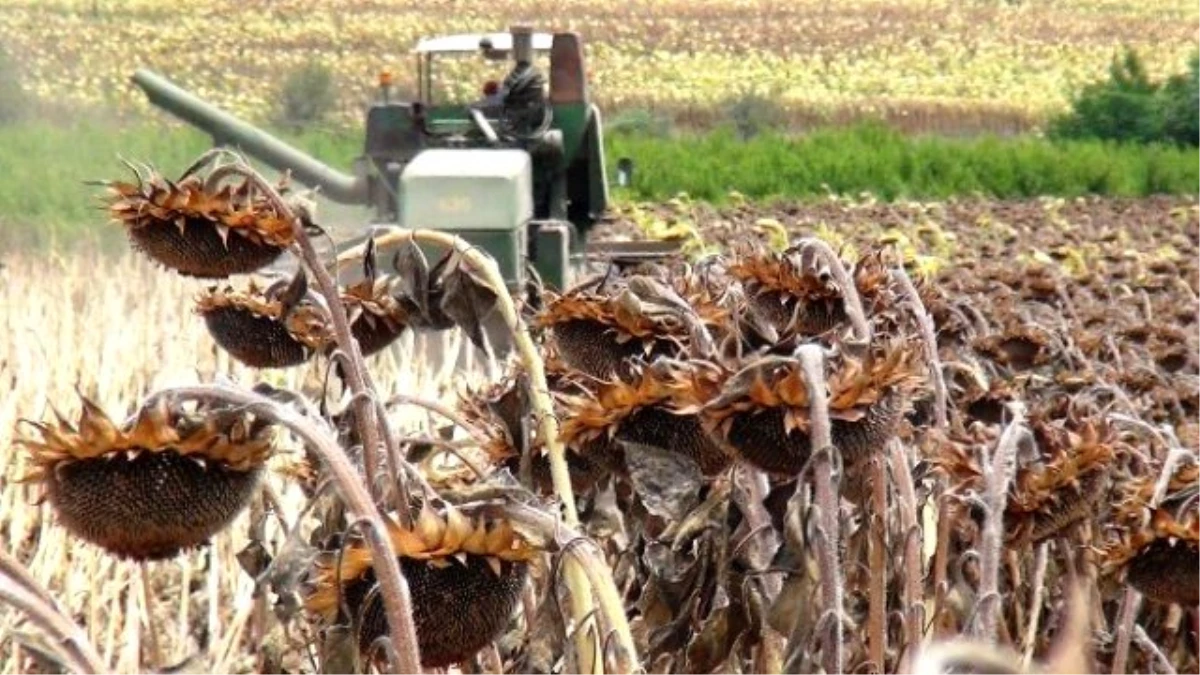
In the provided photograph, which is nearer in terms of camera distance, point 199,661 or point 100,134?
Result: point 199,661

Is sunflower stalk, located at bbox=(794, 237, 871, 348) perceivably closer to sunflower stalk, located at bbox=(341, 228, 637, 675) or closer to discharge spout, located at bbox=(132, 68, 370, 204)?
sunflower stalk, located at bbox=(341, 228, 637, 675)

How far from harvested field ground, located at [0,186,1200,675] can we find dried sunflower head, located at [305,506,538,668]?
0.22m

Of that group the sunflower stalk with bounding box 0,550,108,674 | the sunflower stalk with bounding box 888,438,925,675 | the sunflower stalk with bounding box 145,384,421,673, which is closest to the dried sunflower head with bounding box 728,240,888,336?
the sunflower stalk with bounding box 888,438,925,675

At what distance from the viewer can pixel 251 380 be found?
561 centimetres

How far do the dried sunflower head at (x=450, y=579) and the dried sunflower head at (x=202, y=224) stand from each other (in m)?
0.48

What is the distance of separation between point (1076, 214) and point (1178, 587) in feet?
60.8

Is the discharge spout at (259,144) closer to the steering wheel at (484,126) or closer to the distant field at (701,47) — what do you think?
the steering wheel at (484,126)

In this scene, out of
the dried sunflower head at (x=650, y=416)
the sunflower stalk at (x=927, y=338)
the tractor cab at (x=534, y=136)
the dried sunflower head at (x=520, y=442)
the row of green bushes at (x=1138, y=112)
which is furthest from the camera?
the row of green bushes at (x=1138, y=112)

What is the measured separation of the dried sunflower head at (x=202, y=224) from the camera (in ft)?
6.98

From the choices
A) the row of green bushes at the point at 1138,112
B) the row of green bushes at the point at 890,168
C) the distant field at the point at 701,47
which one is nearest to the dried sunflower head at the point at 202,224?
the row of green bushes at the point at 890,168

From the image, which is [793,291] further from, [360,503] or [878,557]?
[360,503]

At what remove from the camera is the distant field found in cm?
3466

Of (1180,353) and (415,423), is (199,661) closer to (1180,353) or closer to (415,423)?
(415,423)

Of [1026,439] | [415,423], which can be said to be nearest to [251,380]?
[415,423]
